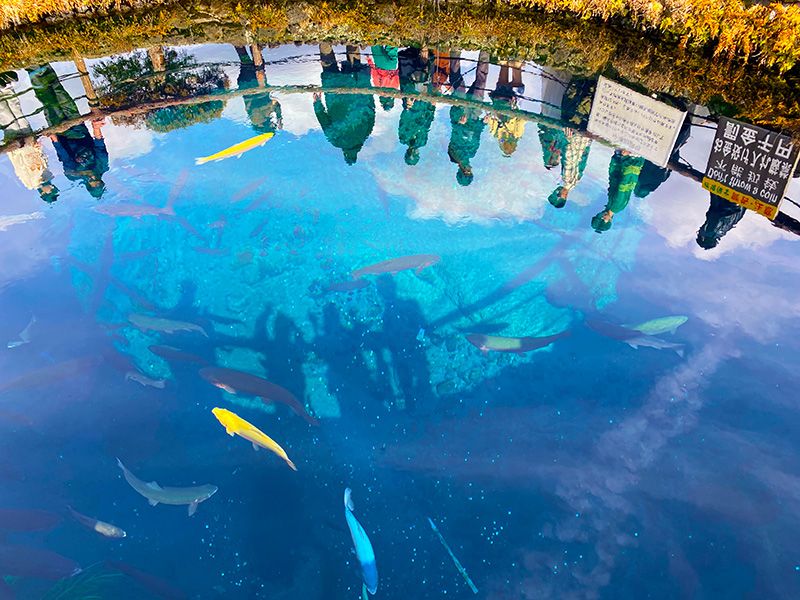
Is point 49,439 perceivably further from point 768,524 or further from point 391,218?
point 768,524

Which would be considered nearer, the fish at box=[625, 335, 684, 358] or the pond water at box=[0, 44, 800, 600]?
the pond water at box=[0, 44, 800, 600]

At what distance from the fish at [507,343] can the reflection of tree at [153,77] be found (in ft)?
16.8

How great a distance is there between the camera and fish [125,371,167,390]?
444 cm

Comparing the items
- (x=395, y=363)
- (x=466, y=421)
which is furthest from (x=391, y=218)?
(x=466, y=421)

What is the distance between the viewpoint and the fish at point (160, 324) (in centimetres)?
483

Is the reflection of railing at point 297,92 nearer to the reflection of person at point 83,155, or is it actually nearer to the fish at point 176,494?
the reflection of person at point 83,155

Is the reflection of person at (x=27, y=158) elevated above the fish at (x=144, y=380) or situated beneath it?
elevated above

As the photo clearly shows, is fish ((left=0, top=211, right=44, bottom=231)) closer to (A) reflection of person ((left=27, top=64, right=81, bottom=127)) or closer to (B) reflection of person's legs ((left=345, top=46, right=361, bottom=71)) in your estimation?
(A) reflection of person ((left=27, top=64, right=81, bottom=127))

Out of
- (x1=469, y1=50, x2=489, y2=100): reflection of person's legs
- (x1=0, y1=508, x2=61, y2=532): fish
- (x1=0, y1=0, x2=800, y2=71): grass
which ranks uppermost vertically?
(x1=0, y1=0, x2=800, y2=71): grass

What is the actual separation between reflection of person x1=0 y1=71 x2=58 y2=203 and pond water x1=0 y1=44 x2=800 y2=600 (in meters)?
0.04

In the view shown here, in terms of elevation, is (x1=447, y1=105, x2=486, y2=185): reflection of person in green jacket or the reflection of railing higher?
the reflection of railing

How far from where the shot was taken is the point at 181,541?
355 cm

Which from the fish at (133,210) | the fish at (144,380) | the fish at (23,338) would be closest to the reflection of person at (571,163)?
the fish at (133,210)

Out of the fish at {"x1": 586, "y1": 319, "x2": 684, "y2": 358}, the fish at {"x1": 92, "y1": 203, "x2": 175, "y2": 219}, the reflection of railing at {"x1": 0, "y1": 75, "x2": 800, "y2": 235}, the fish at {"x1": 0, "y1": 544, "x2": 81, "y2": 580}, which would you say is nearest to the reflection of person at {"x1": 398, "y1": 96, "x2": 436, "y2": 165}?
the reflection of railing at {"x1": 0, "y1": 75, "x2": 800, "y2": 235}
